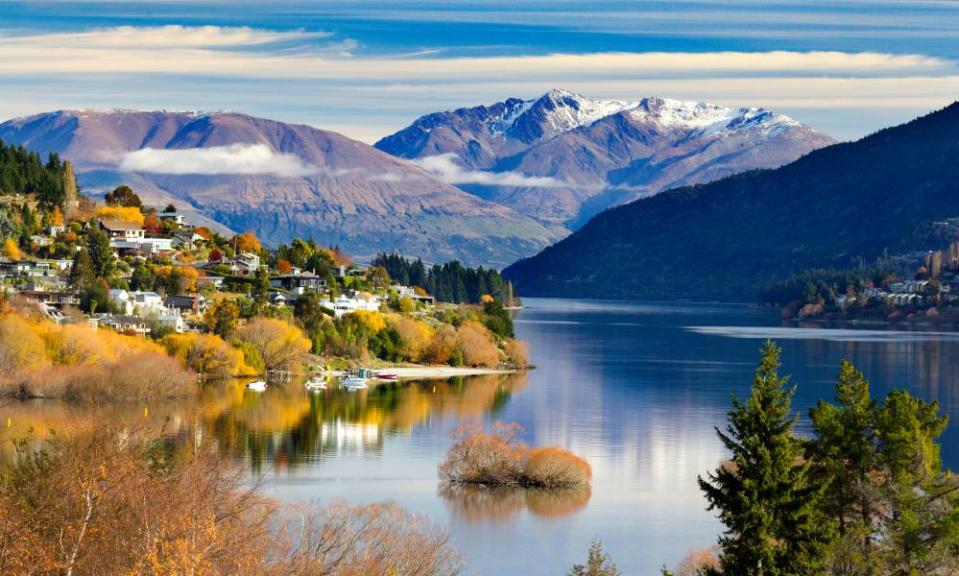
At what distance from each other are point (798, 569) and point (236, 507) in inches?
453

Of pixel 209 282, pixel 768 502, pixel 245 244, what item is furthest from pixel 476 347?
pixel 768 502

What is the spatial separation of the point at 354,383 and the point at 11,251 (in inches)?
1354

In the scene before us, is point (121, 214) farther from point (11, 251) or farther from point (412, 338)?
point (412, 338)

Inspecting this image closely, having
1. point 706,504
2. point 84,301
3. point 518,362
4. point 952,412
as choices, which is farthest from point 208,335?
point 706,504

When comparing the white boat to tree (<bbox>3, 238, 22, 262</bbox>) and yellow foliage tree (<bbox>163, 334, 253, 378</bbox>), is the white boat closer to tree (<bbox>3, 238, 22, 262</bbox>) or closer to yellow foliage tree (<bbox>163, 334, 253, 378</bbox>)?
yellow foliage tree (<bbox>163, 334, 253, 378</bbox>)

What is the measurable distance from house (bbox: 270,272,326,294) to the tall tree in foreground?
305ft

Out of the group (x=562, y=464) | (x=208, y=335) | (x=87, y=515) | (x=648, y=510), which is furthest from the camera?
(x=208, y=335)

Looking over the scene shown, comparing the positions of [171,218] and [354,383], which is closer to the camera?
[354,383]

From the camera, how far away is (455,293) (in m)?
188

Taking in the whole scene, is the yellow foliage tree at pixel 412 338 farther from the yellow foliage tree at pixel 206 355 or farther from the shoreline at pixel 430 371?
the yellow foliage tree at pixel 206 355

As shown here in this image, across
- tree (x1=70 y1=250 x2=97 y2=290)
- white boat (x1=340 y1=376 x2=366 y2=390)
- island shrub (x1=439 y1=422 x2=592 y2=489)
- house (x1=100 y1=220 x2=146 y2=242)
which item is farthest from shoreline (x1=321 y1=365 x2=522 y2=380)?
island shrub (x1=439 y1=422 x2=592 y2=489)

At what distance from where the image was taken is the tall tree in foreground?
3300cm

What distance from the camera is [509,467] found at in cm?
5875

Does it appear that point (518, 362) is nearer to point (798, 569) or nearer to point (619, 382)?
point (619, 382)
